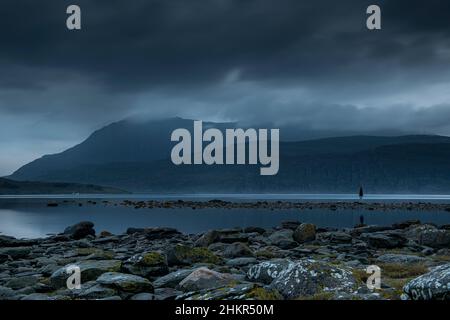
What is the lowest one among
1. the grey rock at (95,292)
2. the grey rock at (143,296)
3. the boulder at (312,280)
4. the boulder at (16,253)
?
the boulder at (16,253)

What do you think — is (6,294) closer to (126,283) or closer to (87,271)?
(87,271)

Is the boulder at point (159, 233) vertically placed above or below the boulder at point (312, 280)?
below

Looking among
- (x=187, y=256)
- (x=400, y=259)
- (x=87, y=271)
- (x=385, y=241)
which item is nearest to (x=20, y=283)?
(x=87, y=271)

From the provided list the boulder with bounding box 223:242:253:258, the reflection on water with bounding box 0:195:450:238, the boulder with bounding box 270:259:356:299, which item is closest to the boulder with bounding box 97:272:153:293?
the boulder with bounding box 270:259:356:299

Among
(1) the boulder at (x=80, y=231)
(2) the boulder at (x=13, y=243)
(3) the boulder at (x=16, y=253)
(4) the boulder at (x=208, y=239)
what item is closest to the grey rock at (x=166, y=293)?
(3) the boulder at (x=16, y=253)

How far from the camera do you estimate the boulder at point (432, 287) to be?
11.2 meters

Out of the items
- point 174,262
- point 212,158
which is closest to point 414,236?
point 174,262

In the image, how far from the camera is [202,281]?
14.5 m

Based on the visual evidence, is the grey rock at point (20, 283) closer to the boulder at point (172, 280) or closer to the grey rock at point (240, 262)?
the boulder at point (172, 280)

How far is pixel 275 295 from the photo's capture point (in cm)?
1220

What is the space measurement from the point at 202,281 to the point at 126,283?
6.57ft

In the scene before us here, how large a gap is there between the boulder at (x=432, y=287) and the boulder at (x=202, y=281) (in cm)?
467
